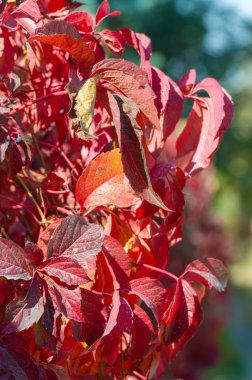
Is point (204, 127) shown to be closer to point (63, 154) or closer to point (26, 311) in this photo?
point (63, 154)

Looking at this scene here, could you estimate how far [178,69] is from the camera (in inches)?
673

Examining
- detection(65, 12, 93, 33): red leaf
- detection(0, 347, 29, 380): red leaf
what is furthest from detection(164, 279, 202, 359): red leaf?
detection(65, 12, 93, 33): red leaf

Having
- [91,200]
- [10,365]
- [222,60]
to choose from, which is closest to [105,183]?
[91,200]

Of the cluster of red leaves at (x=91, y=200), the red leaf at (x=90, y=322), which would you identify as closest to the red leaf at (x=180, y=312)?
the cluster of red leaves at (x=91, y=200)

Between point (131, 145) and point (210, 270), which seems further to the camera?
point (210, 270)

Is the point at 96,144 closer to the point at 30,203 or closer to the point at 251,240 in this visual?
the point at 30,203

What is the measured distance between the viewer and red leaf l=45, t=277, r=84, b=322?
67 cm

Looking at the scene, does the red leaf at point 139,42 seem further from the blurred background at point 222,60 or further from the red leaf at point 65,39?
the blurred background at point 222,60

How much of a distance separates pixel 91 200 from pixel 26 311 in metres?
0.18

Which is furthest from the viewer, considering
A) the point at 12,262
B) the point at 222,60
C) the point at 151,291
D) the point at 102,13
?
the point at 222,60

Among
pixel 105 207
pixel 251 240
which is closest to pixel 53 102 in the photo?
pixel 105 207

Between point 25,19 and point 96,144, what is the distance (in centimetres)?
21

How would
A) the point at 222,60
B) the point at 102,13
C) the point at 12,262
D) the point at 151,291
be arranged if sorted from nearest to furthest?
1. the point at 12,262
2. the point at 151,291
3. the point at 102,13
4. the point at 222,60

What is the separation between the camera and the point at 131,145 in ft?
2.17
